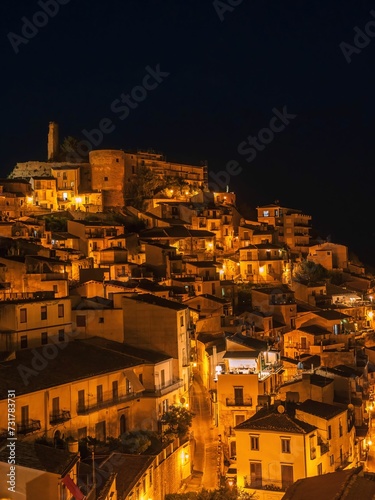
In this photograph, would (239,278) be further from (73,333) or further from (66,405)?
(66,405)

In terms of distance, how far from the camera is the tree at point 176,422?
92.4ft

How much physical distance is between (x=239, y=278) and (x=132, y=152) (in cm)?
2524

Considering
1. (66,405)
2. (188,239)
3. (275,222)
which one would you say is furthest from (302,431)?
(275,222)

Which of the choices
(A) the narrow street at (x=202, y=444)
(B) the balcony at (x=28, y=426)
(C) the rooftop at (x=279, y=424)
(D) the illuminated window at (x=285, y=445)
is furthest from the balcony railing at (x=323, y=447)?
(B) the balcony at (x=28, y=426)

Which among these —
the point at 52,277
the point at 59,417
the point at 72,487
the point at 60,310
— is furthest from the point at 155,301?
the point at 72,487

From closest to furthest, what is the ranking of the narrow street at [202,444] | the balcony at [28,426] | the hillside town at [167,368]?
1. the hillside town at [167,368]
2. the balcony at [28,426]
3. the narrow street at [202,444]

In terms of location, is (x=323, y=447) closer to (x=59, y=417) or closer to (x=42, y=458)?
(x=59, y=417)

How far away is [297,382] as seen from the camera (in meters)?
31.2

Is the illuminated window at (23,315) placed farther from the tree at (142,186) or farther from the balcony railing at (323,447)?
the tree at (142,186)

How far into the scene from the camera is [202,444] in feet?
101

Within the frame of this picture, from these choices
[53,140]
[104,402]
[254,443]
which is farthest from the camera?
[53,140]

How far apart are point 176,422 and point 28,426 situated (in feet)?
26.0

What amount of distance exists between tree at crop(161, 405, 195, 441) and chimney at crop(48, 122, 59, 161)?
5675 cm

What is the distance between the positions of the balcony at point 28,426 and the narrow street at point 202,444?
715 centimetres
